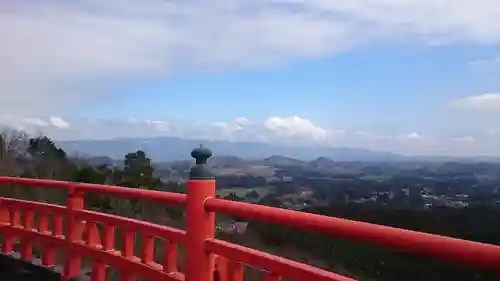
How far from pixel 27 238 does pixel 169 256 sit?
2.57m

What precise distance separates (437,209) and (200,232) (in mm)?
5933

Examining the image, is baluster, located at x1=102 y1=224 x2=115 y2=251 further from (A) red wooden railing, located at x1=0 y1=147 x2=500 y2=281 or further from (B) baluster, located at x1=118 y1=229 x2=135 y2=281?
(B) baluster, located at x1=118 y1=229 x2=135 y2=281

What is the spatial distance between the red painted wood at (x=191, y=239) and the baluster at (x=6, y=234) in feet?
0.14

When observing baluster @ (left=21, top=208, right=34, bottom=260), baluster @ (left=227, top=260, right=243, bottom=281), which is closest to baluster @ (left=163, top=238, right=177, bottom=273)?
baluster @ (left=227, top=260, right=243, bottom=281)

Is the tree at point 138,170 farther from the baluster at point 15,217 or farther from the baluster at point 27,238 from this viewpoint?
the baluster at point 27,238

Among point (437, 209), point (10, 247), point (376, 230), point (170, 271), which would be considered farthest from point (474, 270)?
point (437, 209)

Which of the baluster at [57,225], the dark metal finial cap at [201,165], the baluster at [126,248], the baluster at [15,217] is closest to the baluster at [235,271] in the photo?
the dark metal finial cap at [201,165]

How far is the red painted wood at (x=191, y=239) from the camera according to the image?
183 centimetres

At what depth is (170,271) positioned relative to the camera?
140 inches

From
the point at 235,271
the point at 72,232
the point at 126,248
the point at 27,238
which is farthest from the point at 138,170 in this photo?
the point at 235,271

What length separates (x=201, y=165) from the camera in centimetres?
311

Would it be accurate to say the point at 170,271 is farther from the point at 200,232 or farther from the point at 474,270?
the point at 474,270

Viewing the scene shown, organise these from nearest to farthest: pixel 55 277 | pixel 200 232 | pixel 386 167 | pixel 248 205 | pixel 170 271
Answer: pixel 248 205 → pixel 200 232 → pixel 170 271 → pixel 55 277 → pixel 386 167

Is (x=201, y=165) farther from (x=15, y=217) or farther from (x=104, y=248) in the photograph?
(x=15, y=217)
